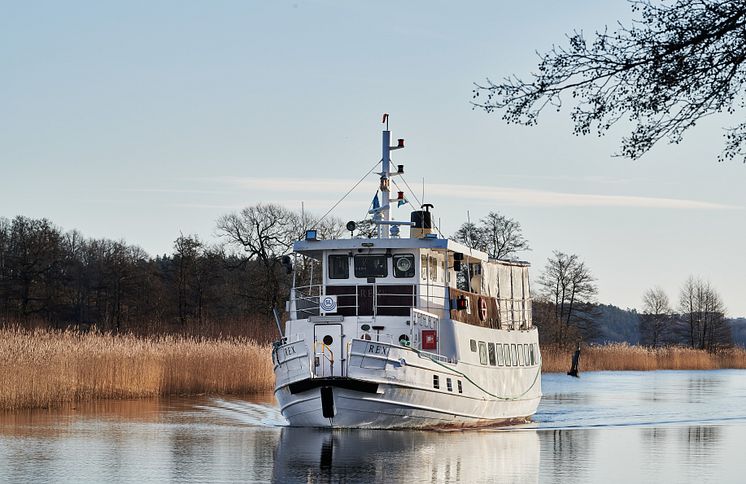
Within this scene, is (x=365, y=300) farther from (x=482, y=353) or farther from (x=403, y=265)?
(x=482, y=353)

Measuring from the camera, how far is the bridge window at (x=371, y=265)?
27781 mm

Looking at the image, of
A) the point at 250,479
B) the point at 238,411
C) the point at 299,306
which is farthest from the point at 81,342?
the point at 250,479

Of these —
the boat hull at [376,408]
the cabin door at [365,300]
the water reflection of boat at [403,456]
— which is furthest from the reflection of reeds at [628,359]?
the water reflection of boat at [403,456]

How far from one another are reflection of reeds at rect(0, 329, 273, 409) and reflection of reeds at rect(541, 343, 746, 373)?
26897mm

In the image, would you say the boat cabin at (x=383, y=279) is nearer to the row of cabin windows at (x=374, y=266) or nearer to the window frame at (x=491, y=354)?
the row of cabin windows at (x=374, y=266)

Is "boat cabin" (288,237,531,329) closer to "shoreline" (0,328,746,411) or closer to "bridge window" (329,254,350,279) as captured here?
"bridge window" (329,254,350,279)

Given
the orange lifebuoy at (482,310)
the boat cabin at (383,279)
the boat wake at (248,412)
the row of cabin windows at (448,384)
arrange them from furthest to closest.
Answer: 1. the orange lifebuoy at (482,310)
2. the boat wake at (248,412)
3. the boat cabin at (383,279)
4. the row of cabin windows at (448,384)

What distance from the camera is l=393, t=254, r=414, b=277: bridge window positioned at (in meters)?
27.8

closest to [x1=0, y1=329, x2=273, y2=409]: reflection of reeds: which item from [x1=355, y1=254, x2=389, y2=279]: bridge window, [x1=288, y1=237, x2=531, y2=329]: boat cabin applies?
[x1=288, y1=237, x2=531, y2=329]: boat cabin

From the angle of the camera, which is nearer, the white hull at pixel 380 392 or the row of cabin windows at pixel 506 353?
the white hull at pixel 380 392

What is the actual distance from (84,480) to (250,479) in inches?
92.1

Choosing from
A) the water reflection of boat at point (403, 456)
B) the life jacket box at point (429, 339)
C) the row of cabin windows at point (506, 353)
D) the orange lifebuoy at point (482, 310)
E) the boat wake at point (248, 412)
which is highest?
the orange lifebuoy at point (482, 310)

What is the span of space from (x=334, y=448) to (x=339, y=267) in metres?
6.59

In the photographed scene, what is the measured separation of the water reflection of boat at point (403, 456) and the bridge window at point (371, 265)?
3.90m
